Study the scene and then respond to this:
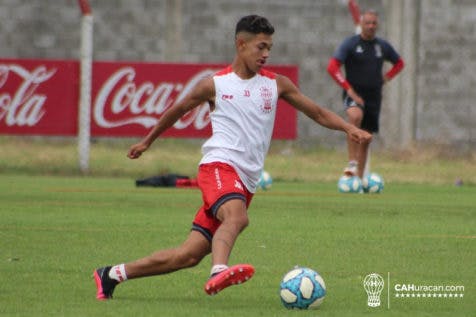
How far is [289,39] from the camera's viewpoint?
91.6 ft

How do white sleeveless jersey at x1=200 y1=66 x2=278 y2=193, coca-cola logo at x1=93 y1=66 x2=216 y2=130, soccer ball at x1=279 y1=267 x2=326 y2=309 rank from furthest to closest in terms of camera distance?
coca-cola logo at x1=93 y1=66 x2=216 y2=130 < white sleeveless jersey at x1=200 y1=66 x2=278 y2=193 < soccer ball at x1=279 y1=267 x2=326 y2=309

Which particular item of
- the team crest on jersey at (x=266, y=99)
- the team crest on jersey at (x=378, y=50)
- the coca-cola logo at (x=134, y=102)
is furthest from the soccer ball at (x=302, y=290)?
the coca-cola logo at (x=134, y=102)

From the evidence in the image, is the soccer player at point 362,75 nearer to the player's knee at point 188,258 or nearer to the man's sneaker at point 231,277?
the player's knee at point 188,258

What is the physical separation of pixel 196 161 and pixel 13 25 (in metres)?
4.89

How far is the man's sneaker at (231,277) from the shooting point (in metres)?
8.26

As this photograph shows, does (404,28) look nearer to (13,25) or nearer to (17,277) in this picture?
(13,25)

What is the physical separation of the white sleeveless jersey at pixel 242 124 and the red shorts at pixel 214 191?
0.19ft

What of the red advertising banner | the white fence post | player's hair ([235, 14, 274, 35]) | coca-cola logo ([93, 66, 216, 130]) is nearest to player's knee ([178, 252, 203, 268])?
player's hair ([235, 14, 274, 35])

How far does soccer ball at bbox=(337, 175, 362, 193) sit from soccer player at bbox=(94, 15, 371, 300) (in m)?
10.5

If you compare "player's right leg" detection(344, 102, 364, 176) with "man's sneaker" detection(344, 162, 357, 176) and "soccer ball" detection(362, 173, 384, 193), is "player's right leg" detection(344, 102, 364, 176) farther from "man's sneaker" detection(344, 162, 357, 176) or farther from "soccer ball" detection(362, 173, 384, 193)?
"soccer ball" detection(362, 173, 384, 193)

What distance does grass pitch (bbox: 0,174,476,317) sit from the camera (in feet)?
29.9

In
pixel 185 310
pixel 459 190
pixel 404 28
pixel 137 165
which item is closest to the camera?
pixel 185 310

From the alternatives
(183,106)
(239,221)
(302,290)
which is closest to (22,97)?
(183,106)

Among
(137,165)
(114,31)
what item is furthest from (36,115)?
(114,31)
